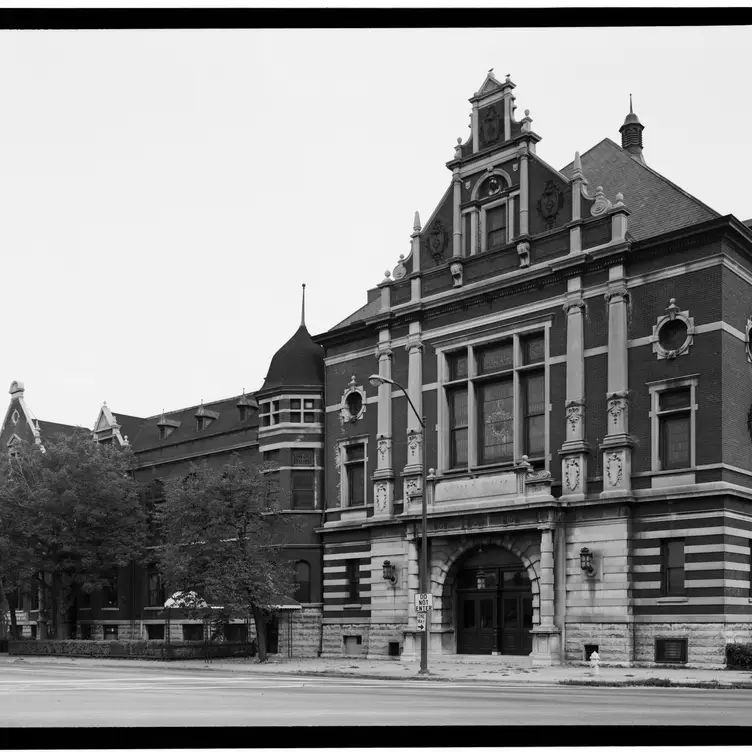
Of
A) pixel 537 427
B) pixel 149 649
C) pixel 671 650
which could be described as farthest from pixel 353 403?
pixel 671 650

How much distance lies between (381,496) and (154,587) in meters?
22.2

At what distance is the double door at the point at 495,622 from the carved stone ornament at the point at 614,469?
563cm

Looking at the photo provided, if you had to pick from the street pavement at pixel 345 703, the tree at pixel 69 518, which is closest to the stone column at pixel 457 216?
the street pavement at pixel 345 703

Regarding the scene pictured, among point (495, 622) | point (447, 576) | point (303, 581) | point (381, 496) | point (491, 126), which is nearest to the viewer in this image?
point (495, 622)

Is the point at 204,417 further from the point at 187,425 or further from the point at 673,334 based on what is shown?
the point at 673,334

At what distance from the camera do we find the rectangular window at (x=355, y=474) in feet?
158

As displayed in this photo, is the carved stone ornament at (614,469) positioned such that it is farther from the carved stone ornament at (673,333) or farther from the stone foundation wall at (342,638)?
the stone foundation wall at (342,638)

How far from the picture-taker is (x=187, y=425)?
67.8 m

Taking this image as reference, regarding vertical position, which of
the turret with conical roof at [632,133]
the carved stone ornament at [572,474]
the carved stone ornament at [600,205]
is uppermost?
the turret with conical roof at [632,133]

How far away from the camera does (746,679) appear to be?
1158 inches
